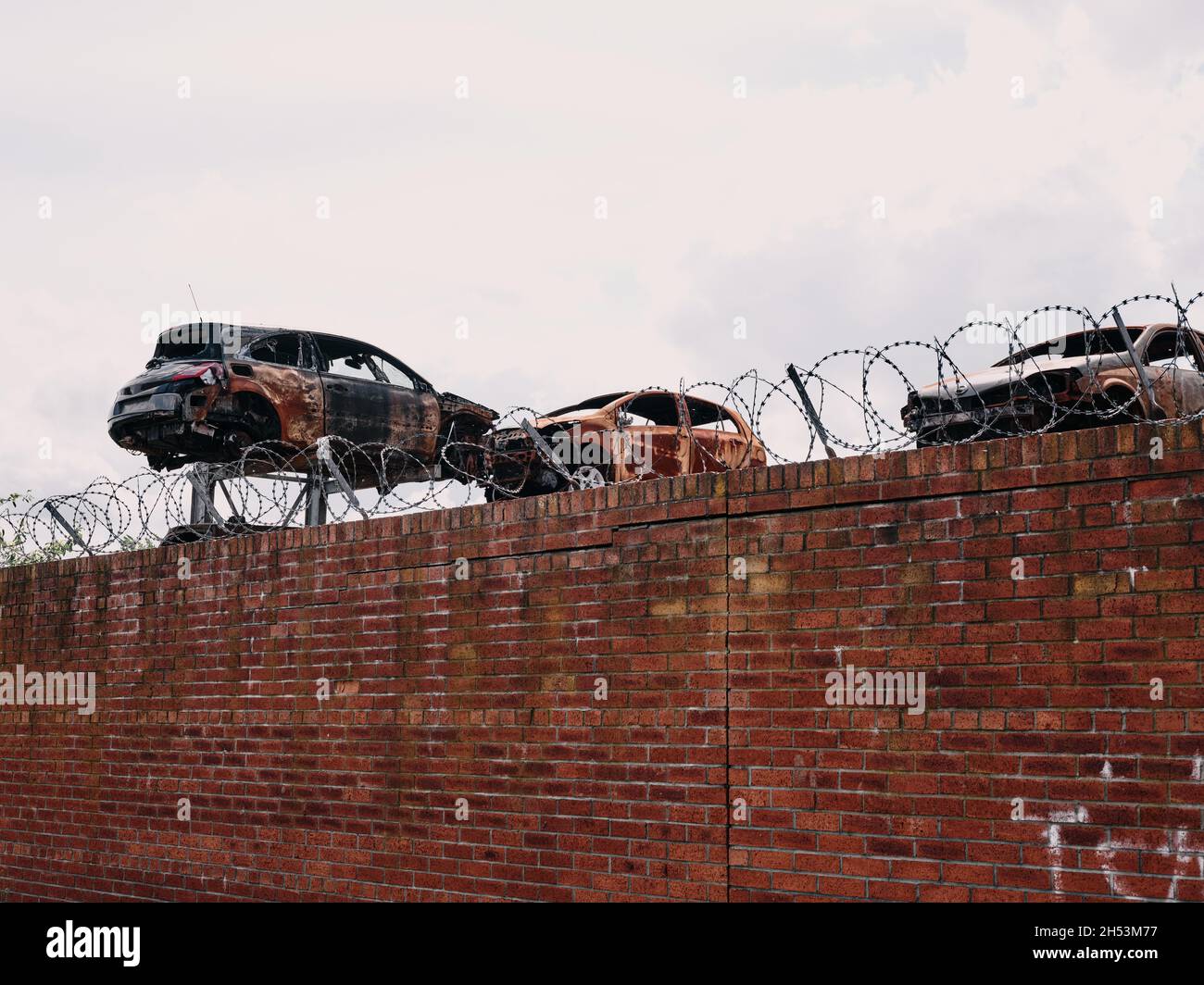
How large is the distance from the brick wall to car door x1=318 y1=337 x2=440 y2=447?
3775 millimetres

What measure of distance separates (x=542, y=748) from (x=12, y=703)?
6085 mm

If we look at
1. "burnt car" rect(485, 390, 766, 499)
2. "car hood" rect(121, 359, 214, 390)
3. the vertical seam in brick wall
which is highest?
"car hood" rect(121, 359, 214, 390)

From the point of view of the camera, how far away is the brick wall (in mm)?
5773

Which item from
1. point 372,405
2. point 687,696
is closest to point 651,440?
point 372,405

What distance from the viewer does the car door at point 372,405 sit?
45.8 feet

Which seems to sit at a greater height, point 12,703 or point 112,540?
point 112,540

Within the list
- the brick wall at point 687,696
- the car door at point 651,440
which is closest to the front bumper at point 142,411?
the brick wall at point 687,696

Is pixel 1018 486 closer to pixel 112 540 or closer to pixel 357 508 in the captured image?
pixel 357 508

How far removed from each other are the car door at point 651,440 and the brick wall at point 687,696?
16.2 feet

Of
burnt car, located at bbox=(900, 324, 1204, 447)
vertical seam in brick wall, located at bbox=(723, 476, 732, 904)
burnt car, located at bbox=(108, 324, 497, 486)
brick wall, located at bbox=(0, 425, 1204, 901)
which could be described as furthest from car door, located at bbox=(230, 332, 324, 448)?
vertical seam in brick wall, located at bbox=(723, 476, 732, 904)

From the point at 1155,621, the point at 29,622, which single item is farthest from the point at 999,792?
the point at 29,622

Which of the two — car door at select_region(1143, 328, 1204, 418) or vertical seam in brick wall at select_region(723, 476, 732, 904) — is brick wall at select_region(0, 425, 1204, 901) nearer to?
vertical seam in brick wall at select_region(723, 476, 732, 904)

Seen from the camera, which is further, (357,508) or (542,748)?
(357,508)
